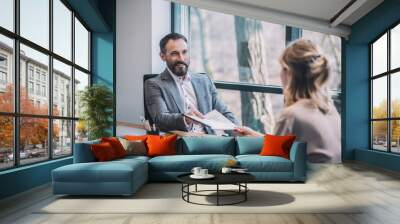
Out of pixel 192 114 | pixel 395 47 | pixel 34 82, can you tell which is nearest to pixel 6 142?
pixel 34 82

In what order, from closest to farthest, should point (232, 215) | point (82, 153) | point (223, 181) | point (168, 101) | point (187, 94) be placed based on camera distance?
point (232, 215) < point (223, 181) < point (82, 153) < point (168, 101) < point (187, 94)

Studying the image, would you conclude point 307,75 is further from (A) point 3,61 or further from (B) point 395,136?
(A) point 3,61

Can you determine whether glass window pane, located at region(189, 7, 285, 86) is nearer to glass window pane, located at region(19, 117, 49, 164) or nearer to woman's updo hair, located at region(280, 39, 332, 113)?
woman's updo hair, located at region(280, 39, 332, 113)

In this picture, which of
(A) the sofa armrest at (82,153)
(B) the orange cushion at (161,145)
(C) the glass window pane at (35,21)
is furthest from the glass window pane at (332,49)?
(A) the sofa armrest at (82,153)

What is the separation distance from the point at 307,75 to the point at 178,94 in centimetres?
320

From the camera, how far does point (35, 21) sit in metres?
5.50

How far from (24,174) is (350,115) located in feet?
24.0

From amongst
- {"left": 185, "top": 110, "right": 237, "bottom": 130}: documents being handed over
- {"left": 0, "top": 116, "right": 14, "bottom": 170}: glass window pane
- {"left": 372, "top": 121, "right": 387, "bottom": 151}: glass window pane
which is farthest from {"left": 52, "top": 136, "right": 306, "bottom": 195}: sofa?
{"left": 372, "top": 121, "right": 387, "bottom": 151}: glass window pane

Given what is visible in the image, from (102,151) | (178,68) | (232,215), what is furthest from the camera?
(178,68)

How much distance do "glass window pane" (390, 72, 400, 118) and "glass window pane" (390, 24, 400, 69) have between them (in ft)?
0.77

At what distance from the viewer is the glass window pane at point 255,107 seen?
29.3ft

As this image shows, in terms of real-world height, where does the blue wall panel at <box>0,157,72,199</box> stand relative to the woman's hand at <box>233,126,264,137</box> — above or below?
below

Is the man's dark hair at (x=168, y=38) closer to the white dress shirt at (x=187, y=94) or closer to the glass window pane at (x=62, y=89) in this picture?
the white dress shirt at (x=187, y=94)

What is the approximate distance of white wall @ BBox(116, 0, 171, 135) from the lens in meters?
8.44
